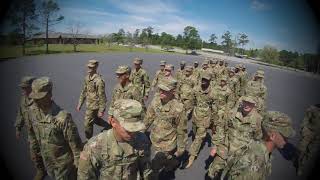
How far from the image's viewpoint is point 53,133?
12.7 feet

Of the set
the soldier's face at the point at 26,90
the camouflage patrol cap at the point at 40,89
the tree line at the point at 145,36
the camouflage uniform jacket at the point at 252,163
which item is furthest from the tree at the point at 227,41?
the soldier's face at the point at 26,90

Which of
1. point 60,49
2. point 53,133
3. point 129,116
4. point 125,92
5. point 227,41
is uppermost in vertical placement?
point 227,41

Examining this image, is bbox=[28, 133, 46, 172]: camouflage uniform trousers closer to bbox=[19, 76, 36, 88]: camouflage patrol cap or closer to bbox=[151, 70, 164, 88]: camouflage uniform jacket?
bbox=[19, 76, 36, 88]: camouflage patrol cap

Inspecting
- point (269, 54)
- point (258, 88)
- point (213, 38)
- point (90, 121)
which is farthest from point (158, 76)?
point (269, 54)

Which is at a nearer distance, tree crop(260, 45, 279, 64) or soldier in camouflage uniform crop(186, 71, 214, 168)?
tree crop(260, 45, 279, 64)

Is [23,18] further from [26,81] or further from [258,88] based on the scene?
[258,88]

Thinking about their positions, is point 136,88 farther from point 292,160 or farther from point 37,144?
point 292,160

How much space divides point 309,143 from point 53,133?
3061 mm

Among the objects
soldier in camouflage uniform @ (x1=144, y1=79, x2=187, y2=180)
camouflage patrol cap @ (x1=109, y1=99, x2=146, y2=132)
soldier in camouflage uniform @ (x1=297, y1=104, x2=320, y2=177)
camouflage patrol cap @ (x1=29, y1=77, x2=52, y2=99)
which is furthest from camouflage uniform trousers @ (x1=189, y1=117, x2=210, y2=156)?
camouflage patrol cap @ (x1=29, y1=77, x2=52, y2=99)

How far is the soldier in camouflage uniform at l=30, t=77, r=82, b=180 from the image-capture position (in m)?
3.87

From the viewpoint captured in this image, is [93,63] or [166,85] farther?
[166,85]

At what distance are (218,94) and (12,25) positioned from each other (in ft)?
12.4

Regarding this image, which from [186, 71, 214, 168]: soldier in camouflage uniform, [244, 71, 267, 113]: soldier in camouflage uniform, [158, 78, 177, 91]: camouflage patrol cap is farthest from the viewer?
[186, 71, 214, 168]: soldier in camouflage uniform

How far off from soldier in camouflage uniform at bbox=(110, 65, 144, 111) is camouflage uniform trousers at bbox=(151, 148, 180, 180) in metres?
0.92
